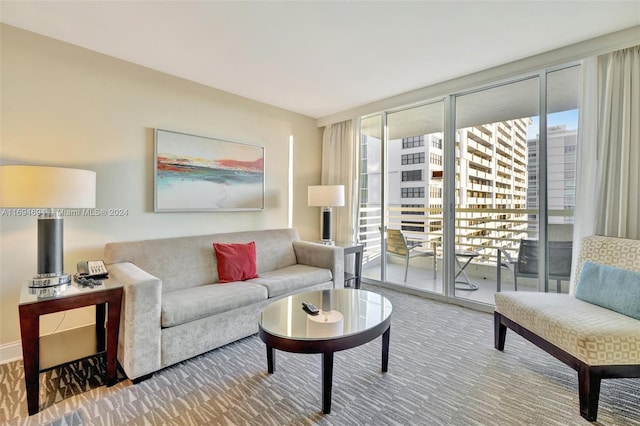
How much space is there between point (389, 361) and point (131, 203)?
2688 millimetres

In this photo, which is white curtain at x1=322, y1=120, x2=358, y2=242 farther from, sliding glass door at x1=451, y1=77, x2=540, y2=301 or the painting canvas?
sliding glass door at x1=451, y1=77, x2=540, y2=301

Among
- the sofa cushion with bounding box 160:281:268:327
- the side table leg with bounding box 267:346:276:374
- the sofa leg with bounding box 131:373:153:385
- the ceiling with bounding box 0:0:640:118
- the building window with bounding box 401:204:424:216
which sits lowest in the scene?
the sofa leg with bounding box 131:373:153:385

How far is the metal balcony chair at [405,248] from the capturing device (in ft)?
12.2

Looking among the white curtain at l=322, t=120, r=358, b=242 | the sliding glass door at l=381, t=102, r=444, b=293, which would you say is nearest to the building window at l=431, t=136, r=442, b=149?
the sliding glass door at l=381, t=102, r=444, b=293

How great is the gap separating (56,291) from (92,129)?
145 centimetres

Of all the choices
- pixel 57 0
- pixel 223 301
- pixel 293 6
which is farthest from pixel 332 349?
pixel 57 0

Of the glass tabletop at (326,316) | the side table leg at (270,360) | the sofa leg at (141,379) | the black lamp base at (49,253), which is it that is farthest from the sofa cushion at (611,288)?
the black lamp base at (49,253)

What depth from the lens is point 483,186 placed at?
3264 millimetres

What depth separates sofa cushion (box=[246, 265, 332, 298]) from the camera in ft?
9.00

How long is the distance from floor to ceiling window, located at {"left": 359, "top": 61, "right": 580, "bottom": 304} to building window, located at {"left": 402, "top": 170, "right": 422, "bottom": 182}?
13 millimetres

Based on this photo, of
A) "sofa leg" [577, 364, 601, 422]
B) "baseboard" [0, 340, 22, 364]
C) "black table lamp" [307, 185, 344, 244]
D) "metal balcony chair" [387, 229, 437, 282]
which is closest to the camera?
"sofa leg" [577, 364, 601, 422]

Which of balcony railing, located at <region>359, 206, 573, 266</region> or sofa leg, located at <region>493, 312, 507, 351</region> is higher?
balcony railing, located at <region>359, 206, 573, 266</region>

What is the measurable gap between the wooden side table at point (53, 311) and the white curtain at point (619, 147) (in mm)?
3821

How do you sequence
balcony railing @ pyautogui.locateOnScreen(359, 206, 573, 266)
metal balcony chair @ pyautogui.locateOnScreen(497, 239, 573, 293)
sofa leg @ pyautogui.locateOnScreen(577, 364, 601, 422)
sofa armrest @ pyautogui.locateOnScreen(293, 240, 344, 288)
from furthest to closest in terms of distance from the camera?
sofa armrest @ pyautogui.locateOnScreen(293, 240, 344, 288), balcony railing @ pyautogui.locateOnScreen(359, 206, 573, 266), metal balcony chair @ pyautogui.locateOnScreen(497, 239, 573, 293), sofa leg @ pyautogui.locateOnScreen(577, 364, 601, 422)
